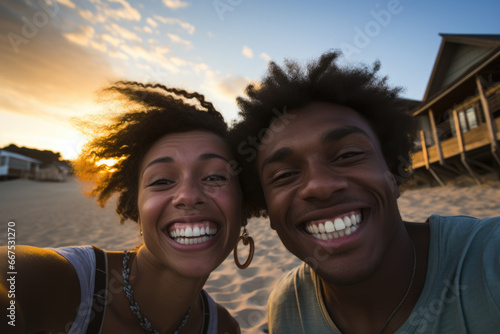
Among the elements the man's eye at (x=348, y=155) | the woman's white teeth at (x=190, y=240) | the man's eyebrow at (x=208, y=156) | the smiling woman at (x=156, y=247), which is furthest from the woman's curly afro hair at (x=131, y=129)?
the man's eye at (x=348, y=155)

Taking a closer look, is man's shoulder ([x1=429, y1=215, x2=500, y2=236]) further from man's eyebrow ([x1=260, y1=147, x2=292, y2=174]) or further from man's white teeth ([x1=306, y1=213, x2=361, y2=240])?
man's eyebrow ([x1=260, y1=147, x2=292, y2=174])

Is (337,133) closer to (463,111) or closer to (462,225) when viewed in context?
(462,225)

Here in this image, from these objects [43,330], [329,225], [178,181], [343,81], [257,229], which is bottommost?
[257,229]

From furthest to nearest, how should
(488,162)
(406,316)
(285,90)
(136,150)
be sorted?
(488,162) → (136,150) → (285,90) → (406,316)

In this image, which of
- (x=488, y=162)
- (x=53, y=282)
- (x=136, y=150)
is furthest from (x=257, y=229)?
(x=488, y=162)

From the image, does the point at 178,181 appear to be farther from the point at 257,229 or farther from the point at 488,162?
the point at 488,162

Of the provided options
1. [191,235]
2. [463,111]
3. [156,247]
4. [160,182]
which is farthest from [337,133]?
[463,111]

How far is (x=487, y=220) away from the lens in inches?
66.4

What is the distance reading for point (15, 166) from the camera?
4572 centimetres

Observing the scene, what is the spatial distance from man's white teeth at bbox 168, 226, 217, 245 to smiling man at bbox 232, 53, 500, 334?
50 cm

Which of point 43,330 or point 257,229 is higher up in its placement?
point 43,330

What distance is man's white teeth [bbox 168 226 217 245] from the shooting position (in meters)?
1.78

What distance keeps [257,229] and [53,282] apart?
711 cm

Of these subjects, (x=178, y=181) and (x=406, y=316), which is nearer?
(x=406, y=316)
